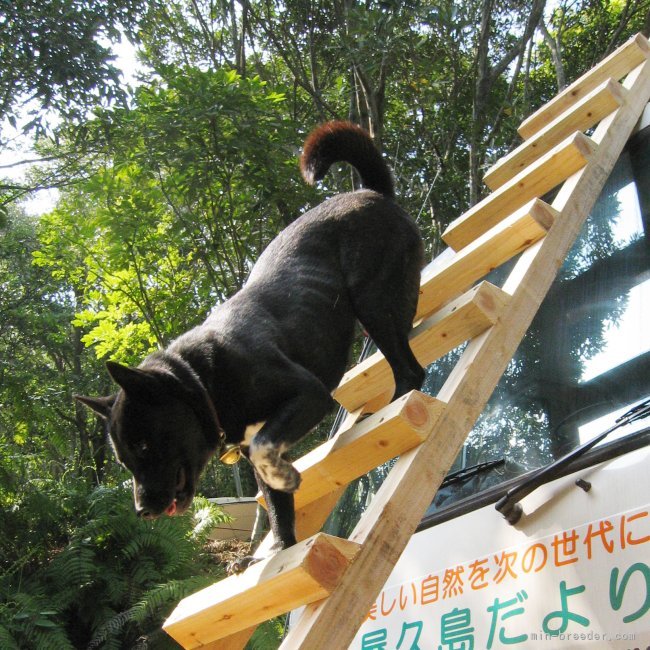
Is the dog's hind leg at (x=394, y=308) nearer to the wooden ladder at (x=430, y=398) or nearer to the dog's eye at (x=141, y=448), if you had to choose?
the wooden ladder at (x=430, y=398)

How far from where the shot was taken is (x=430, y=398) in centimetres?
203

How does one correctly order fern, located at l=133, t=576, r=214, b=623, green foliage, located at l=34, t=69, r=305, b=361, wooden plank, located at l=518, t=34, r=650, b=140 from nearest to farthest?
wooden plank, located at l=518, t=34, r=650, b=140, fern, located at l=133, t=576, r=214, b=623, green foliage, located at l=34, t=69, r=305, b=361

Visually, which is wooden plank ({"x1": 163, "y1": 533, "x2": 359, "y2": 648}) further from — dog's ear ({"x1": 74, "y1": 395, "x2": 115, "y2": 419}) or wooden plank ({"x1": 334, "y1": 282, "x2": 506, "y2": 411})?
wooden plank ({"x1": 334, "y1": 282, "x2": 506, "y2": 411})

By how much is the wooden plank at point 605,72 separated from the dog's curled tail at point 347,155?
99 centimetres

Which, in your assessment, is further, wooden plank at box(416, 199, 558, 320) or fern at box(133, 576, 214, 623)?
fern at box(133, 576, 214, 623)

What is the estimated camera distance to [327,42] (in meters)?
9.88

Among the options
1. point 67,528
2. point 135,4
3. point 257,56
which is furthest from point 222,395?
point 257,56

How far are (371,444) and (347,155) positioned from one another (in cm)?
173

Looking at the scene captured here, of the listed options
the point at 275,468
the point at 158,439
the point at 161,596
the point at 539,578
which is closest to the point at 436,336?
the point at 275,468

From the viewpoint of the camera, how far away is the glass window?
8.13ft

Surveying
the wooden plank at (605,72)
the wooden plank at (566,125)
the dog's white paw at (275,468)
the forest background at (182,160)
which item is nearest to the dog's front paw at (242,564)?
the dog's white paw at (275,468)

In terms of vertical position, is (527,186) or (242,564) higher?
(527,186)

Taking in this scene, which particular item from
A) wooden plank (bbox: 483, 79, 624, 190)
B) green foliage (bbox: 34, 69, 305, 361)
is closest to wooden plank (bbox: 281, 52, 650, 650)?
wooden plank (bbox: 483, 79, 624, 190)

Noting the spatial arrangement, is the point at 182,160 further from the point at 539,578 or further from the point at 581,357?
the point at 539,578
